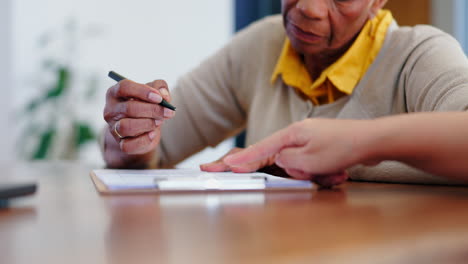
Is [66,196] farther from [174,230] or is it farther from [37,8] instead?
[37,8]

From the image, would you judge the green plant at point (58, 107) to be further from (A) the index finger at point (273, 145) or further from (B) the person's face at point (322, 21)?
(A) the index finger at point (273, 145)

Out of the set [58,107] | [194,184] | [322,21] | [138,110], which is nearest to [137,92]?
[138,110]

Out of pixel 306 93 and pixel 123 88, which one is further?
pixel 306 93

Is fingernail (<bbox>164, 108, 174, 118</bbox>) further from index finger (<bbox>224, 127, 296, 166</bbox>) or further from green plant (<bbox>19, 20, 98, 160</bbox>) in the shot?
green plant (<bbox>19, 20, 98, 160</bbox>)

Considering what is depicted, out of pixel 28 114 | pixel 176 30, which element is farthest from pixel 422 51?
pixel 28 114

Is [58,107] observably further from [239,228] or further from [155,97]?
[239,228]

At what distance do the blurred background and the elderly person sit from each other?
2.06 metres

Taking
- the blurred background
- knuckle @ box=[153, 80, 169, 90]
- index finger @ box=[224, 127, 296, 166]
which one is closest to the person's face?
knuckle @ box=[153, 80, 169, 90]

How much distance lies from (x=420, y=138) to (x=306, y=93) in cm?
65


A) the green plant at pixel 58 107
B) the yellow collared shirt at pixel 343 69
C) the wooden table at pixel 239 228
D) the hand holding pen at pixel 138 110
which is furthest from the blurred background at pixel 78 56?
the wooden table at pixel 239 228

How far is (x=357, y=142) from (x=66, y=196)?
1.23ft

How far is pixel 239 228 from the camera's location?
0.42 m

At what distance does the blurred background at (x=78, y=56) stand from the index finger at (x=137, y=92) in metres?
2.65

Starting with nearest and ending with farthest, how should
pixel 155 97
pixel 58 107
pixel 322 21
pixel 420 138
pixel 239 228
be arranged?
pixel 239 228
pixel 420 138
pixel 155 97
pixel 322 21
pixel 58 107
